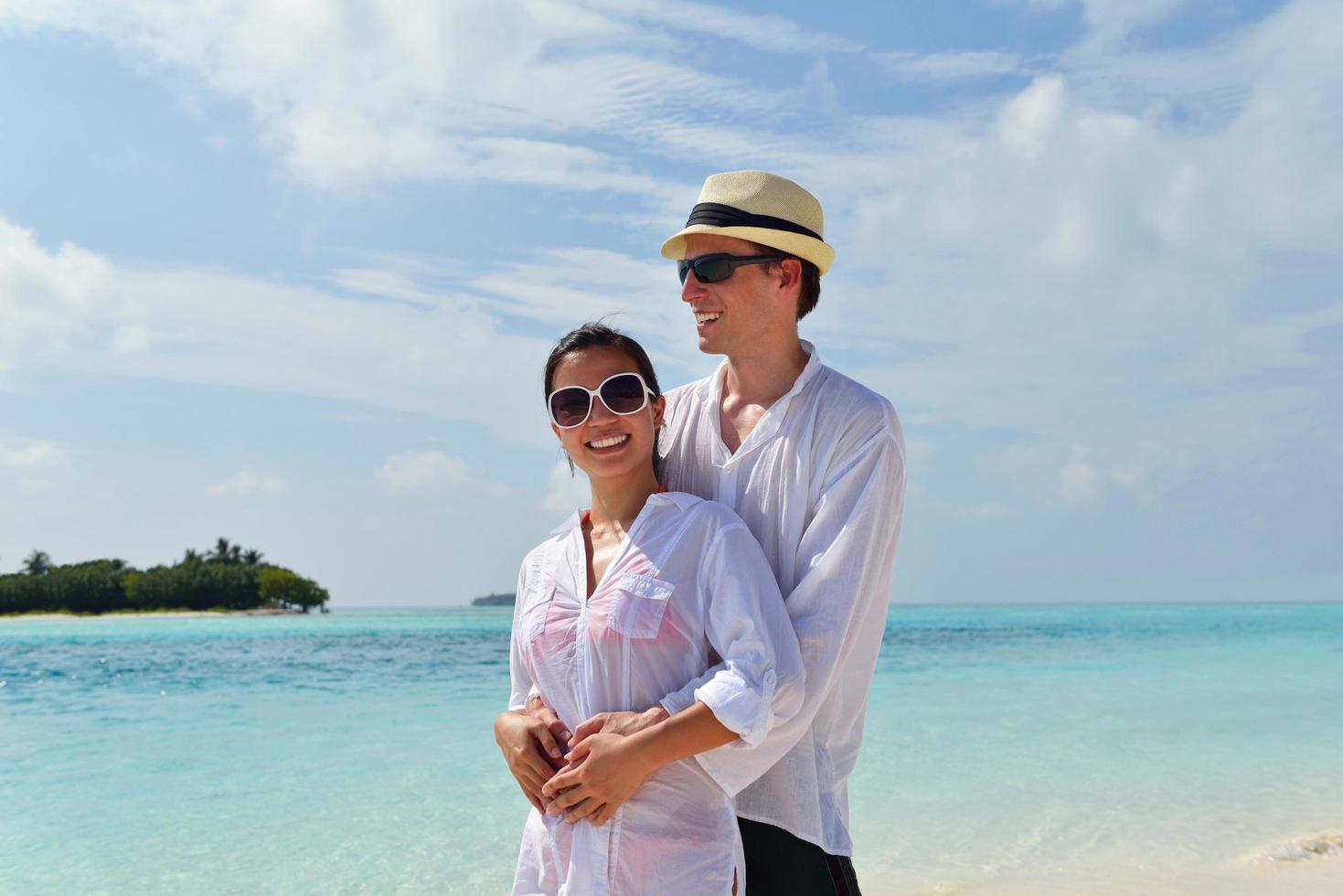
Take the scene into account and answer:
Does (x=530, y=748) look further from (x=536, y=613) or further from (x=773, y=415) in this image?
(x=773, y=415)

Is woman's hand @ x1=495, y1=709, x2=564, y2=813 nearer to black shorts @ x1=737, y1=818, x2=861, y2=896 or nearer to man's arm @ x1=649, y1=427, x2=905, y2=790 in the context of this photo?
man's arm @ x1=649, y1=427, x2=905, y2=790

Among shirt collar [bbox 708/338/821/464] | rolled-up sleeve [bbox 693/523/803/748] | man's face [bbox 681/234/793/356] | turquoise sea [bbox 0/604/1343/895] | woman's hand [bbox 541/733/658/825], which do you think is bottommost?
turquoise sea [bbox 0/604/1343/895]

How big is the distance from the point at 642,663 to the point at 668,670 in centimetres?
5

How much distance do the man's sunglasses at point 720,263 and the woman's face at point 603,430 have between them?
1.10 feet

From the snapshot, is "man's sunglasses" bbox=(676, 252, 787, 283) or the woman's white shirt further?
"man's sunglasses" bbox=(676, 252, 787, 283)

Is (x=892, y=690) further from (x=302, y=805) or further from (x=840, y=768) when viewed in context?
(x=840, y=768)

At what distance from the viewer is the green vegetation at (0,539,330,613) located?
186ft

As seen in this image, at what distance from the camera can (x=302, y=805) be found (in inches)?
344

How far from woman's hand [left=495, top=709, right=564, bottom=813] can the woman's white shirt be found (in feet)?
0.19

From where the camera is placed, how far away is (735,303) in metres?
2.57

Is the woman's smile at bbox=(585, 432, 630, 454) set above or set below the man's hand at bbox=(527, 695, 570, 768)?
above

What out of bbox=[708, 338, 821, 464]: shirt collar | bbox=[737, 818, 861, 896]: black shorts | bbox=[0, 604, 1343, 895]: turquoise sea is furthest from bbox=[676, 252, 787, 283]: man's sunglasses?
bbox=[0, 604, 1343, 895]: turquoise sea

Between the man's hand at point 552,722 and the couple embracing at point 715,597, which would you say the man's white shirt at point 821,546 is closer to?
the couple embracing at point 715,597

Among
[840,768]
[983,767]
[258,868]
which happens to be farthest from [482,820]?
[840,768]
